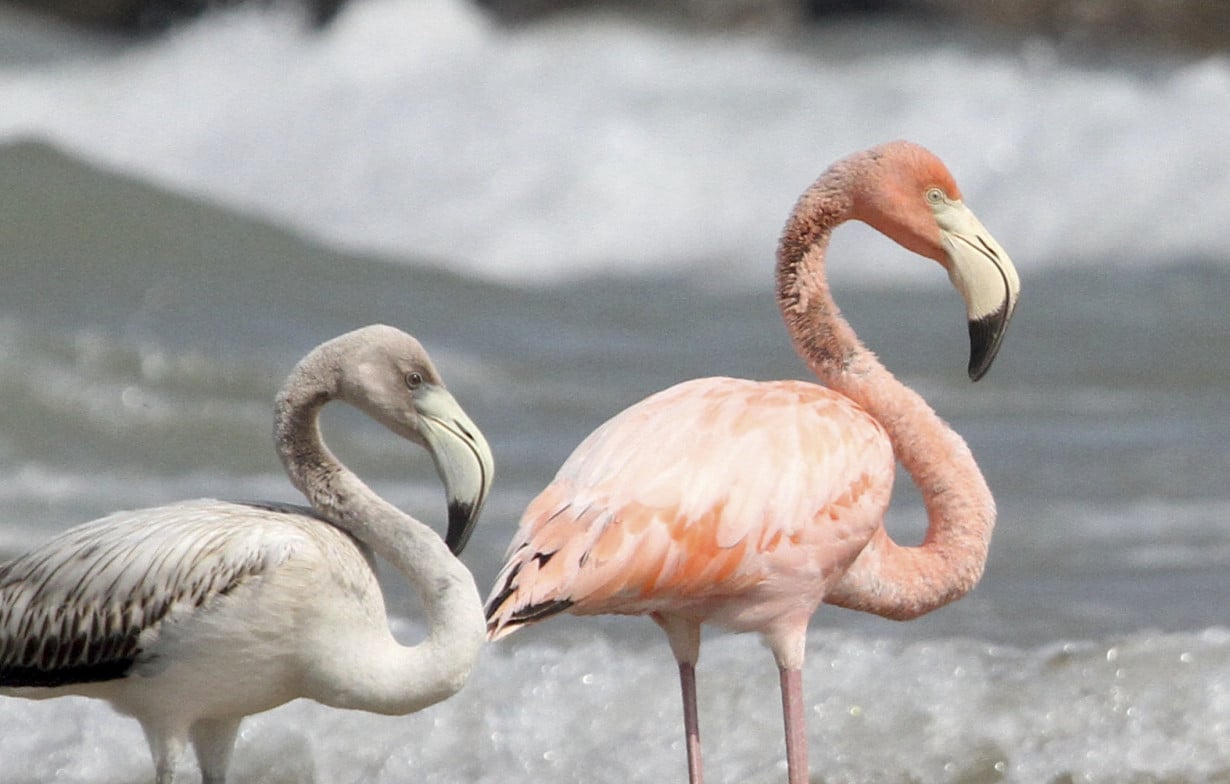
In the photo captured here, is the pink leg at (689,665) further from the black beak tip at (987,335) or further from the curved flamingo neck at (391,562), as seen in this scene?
the black beak tip at (987,335)

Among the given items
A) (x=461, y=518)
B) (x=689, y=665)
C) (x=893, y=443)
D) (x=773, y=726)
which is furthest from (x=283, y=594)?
(x=773, y=726)

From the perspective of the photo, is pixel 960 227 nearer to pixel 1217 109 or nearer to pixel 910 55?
pixel 1217 109

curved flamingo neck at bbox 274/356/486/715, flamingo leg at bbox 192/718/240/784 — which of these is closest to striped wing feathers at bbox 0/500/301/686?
curved flamingo neck at bbox 274/356/486/715

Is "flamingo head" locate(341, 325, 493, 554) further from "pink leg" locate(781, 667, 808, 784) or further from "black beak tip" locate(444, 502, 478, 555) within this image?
"pink leg" locate(781, 667, 808, 784)

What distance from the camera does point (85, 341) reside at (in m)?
11.6

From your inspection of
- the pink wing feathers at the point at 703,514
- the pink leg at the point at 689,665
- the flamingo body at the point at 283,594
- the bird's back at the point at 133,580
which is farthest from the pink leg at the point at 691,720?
the bird's back at the point at 133,580

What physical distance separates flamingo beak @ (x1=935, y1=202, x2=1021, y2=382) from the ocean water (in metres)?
1.35

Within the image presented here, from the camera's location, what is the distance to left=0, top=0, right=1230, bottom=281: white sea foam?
1678 centimetres

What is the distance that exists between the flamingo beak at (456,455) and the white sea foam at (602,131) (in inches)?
466

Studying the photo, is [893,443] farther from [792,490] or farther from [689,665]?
[689,665]

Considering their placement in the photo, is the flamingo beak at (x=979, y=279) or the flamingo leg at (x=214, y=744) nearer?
the flamingo leg at (x=214, y=744)

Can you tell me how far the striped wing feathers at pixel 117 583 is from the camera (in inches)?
167

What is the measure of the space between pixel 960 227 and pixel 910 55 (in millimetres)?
15687

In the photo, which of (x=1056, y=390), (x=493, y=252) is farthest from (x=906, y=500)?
(x=493, y=252)
